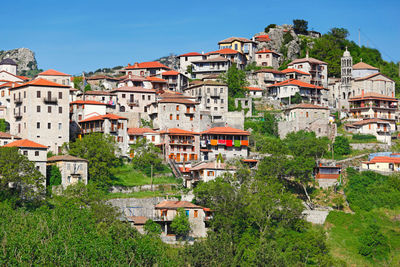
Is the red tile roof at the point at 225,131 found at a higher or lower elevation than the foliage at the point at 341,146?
higher

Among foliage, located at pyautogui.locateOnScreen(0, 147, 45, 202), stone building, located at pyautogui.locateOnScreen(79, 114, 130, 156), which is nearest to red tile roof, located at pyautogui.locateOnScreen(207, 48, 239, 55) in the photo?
stone building, located at pyautogui.locateOnScreen(79, 114, 130, 156)

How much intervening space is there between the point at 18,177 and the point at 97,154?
12.9 meters

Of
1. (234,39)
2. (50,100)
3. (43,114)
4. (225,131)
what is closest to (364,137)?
(225,131)

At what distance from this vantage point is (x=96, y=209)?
73.2m

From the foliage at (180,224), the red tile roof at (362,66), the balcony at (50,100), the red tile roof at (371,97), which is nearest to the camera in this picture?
the foliage at (180,224)

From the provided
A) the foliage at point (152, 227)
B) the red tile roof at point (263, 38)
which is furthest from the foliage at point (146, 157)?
the red tile roof at point (263, 38)

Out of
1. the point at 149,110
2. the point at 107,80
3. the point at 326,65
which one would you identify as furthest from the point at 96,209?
the point at 326,65

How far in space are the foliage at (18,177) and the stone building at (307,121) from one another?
43585mm

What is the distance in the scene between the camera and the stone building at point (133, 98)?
107 metres

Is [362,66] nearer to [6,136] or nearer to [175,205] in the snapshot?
[175,205]

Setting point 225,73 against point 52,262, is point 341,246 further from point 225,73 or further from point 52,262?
point 225,73

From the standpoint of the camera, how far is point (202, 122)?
103m

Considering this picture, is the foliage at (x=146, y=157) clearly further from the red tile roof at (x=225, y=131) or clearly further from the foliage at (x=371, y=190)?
the foliage at (x=371, y=190)

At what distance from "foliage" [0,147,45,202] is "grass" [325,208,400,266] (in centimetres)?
3269
